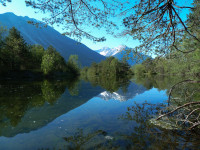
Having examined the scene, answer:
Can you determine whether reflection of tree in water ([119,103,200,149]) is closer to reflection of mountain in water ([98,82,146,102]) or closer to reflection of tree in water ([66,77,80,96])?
reflection of mountain in water ([98,82,146,102])

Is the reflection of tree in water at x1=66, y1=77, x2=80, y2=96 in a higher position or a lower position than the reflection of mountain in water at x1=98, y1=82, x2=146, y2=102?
lower

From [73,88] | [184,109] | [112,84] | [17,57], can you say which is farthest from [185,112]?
[17,57]

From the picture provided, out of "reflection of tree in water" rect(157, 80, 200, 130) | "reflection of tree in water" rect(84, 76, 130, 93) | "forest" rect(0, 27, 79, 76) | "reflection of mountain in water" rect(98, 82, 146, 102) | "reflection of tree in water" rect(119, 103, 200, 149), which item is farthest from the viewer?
"forest" rect(0, 27, 79, 76)

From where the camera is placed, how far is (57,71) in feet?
195

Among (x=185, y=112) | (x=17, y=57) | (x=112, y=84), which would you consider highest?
(x=17, y=57)

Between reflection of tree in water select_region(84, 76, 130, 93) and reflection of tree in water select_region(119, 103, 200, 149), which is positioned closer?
reflection of tree in water select_region(119, 103, 200, 149)

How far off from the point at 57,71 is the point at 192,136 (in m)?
60.7

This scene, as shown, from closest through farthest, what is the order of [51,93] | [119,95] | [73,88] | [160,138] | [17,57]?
1. [160,138]
2. [119,95]
3. [51,93]
4. [73,88]
5. [17,57]

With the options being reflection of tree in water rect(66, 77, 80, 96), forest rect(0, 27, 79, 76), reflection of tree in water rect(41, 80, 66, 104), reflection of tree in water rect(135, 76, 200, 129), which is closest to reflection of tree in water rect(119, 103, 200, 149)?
reflection of tree in water rect(135, 76, 200, 129)

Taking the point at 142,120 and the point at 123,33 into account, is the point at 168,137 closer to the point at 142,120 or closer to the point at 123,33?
the point at 142,120

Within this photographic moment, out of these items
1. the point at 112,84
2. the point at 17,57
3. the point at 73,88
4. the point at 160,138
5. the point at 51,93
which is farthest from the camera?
the point at 17,57

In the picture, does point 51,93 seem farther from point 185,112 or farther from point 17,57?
point 17,57

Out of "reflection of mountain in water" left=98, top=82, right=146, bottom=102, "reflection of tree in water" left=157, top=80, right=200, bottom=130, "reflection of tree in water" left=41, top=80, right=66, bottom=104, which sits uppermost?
"reflection of tree in water" left=157, top=80, right=200, bottom=130

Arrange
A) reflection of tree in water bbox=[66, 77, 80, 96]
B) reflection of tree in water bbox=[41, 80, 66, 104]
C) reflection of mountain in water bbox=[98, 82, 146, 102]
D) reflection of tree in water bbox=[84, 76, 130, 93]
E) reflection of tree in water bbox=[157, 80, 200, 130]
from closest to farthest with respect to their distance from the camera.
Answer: reflection of tree in water bbox=[157, 80, 200, 130] → reflection of tree in water bbox=[41, 80, 66, 104] → reflection of mountain in water bbox=[98, 82, 146, 102] → reflection of tree in water bbox=[66, 77, 80, 96] → reflection of tree in water bbox=[84, 76, 130, 93]
